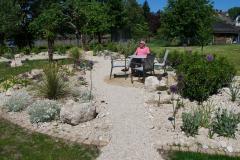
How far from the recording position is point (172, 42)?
44.3m

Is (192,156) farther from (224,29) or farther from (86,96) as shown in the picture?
(224,29)

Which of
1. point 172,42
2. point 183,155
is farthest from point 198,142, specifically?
point 172,42

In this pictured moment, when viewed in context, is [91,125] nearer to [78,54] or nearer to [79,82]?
[79,82]

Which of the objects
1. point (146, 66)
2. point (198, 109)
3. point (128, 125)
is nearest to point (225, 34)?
point (146, 66)

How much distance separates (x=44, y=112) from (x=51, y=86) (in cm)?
142

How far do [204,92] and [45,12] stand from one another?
12277 mm

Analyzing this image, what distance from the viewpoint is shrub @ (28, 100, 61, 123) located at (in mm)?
7375

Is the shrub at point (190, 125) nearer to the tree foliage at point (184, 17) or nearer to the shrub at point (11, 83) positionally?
the shrub at point (11, 83)

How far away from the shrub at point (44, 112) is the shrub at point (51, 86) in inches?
39.7

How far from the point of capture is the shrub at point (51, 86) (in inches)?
343

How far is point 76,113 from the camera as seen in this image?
711 centimetres

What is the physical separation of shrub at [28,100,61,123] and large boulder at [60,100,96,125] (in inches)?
10.0

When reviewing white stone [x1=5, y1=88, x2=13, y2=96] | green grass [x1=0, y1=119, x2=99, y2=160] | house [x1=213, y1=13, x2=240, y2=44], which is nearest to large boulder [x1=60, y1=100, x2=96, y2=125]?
green grass [x1=0, y1=119, x2=99, y2=160]

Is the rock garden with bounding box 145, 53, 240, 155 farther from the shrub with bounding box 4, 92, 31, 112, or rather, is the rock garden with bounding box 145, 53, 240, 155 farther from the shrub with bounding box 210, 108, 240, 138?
the shrub with bounding box 4, 92, 31, 112
